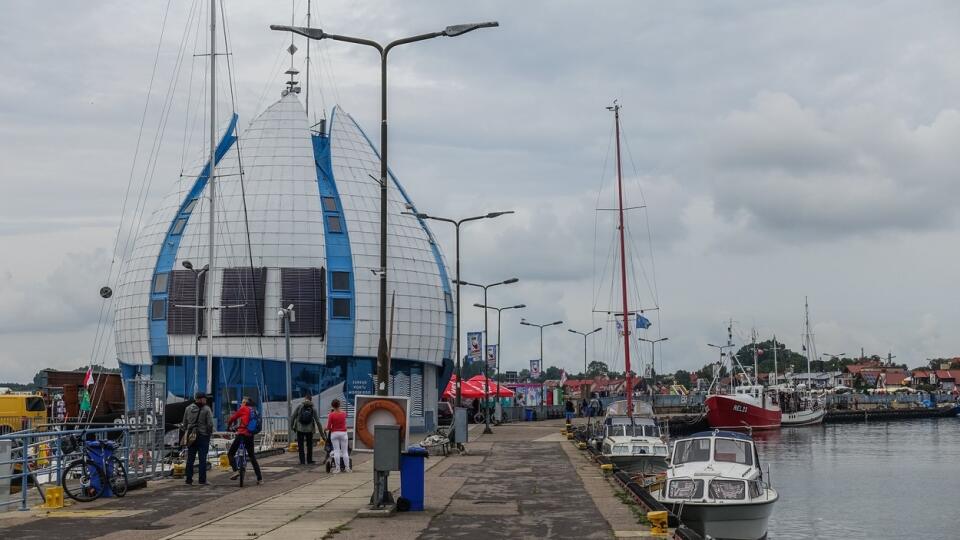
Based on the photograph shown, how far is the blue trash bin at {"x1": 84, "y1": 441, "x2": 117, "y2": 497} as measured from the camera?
73.5 feet

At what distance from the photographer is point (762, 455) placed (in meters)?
67.3

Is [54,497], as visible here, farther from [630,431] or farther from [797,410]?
[797,410]

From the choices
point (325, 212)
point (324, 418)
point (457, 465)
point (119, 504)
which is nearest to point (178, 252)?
point (325, 212)

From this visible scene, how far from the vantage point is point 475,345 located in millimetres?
72812

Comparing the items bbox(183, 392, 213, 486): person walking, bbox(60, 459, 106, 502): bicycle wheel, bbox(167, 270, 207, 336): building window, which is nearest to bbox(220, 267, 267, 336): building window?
bbox(167, 270, 207, 336): building window

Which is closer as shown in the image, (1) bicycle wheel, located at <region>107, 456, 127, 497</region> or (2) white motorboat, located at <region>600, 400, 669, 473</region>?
(1) bicycle wheel, located at <region>107, 456, 127, 497</region>

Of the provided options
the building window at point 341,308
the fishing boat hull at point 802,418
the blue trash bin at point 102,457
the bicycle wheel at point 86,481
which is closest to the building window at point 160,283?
the building window at point 341,308

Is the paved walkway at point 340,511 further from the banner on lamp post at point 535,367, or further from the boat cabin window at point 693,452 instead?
the banner on lamp post at point 535,367

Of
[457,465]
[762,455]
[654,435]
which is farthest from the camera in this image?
[762,455]

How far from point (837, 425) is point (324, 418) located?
69.7 meters

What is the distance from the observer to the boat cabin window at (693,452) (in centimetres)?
2767

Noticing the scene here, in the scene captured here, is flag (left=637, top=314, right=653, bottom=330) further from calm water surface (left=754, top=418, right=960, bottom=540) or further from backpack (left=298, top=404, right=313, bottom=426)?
backpack (left=298, top=404, right=313, bottom=426)

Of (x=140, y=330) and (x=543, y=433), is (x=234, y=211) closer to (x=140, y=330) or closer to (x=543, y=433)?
(x=140, y=330)

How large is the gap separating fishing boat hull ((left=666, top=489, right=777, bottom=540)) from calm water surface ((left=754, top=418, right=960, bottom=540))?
6358mm
